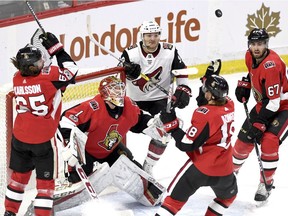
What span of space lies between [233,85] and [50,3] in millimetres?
1894

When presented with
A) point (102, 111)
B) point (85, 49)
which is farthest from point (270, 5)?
point (102, 111)

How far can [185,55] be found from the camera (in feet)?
26.7

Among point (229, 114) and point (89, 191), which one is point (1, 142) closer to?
point (89, 191)

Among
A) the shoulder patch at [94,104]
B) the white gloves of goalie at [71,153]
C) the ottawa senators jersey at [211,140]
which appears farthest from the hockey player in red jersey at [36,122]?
the ottawa senators jersey at [211,140]

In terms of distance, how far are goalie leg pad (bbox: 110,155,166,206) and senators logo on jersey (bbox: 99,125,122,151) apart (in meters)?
0.12

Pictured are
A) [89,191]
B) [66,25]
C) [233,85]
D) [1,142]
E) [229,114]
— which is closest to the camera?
[229,114]

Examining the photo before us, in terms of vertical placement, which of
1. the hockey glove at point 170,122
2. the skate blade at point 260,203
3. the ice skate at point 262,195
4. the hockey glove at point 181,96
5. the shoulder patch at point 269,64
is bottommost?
the skate blade at point 260,203

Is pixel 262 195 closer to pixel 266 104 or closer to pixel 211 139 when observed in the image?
pixel 266 104

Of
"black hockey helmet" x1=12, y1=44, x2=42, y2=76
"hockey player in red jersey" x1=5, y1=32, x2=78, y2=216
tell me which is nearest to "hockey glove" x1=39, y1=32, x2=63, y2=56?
"hockey player in red jersey" x1=5, y1=32, x2=78, y2=216

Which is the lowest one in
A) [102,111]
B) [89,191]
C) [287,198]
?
[287,198]

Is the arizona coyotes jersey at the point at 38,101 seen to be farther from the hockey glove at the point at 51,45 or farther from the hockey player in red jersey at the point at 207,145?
the hockey player in red jersey at the point at 207,145

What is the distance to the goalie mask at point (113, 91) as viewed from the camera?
17.5 feet

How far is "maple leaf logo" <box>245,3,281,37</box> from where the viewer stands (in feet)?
27.1

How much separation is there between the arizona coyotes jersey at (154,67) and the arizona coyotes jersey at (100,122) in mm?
546
